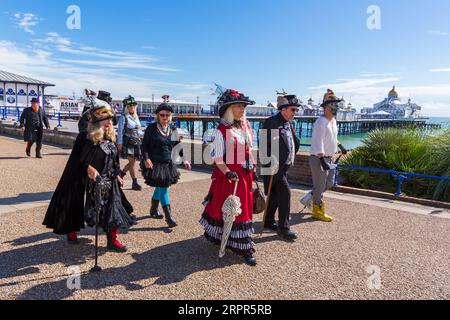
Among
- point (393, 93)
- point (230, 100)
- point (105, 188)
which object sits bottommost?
point (105, 188)

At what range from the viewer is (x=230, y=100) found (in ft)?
12.7

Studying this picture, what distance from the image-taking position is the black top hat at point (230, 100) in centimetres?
387

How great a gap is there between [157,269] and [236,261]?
95 cm

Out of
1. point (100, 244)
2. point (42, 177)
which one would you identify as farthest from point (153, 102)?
point (100, 244)

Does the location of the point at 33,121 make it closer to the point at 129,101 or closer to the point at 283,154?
the point at 129,101

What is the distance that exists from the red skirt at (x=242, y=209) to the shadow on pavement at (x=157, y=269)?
0.24m

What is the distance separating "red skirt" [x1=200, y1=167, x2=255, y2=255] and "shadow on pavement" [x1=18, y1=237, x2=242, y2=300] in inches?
9.6

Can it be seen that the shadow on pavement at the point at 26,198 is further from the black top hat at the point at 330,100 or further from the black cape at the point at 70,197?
the black top hat at the point at 330,100

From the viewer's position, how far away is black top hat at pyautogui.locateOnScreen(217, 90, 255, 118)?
3.87 m

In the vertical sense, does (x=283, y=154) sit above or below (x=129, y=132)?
below

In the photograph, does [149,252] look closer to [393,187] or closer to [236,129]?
[236,129]

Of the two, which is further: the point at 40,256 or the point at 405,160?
the point at 405,160

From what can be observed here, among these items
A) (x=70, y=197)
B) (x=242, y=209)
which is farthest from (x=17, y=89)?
(x=242, y=209)

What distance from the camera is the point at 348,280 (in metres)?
3.58
